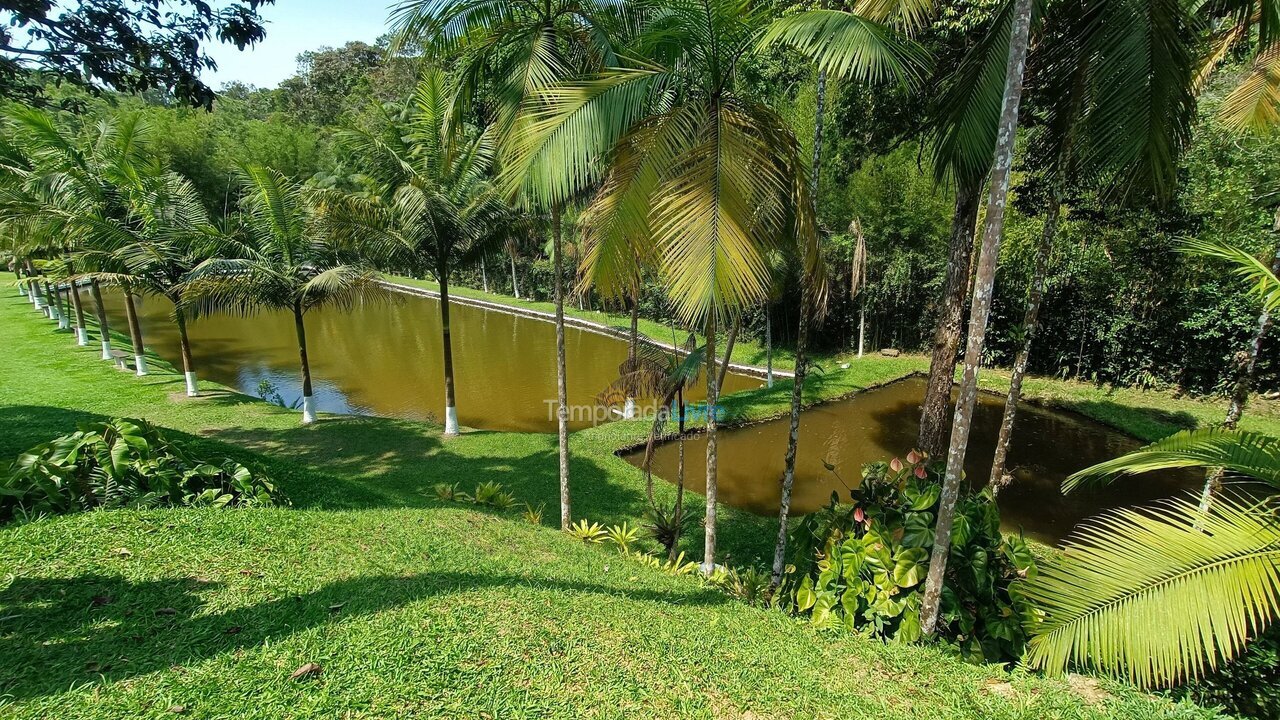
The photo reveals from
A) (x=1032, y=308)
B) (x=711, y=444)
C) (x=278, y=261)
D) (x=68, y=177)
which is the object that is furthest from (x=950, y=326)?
(x=68, y=177)

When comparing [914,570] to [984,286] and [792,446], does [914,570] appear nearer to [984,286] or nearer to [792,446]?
[792,446]

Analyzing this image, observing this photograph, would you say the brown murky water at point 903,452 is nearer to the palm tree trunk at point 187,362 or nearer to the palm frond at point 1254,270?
the palm frond at point 1254,270

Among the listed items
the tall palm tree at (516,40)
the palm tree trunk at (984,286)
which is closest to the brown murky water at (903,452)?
the palm tree trunk at (984,286)

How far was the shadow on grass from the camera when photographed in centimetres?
251

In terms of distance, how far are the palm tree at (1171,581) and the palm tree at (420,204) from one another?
28.0 ft

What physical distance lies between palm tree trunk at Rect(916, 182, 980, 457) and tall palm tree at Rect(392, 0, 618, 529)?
4.42 meters

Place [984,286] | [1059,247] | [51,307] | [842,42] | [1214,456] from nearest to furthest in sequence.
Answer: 1. [1214,456]
2. [984,286]
3. [842,42]
4. [1059,247]
5. [51,307]

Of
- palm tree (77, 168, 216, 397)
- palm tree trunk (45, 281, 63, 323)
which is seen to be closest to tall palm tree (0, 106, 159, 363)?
palm tree (77, 168, 216, 397)

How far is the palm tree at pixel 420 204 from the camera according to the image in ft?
28.7

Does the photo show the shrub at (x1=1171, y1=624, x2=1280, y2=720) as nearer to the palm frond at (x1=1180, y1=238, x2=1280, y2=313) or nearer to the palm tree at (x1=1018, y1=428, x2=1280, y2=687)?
the palm tree at (x1=1018, y1=428, x2=1280, y2=687)

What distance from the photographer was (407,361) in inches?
669

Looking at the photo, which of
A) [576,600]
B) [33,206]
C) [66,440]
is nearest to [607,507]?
[576,600]

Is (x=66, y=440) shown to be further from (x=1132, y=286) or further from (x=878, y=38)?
(x=1132, y=286)

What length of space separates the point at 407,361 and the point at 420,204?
373 inches
